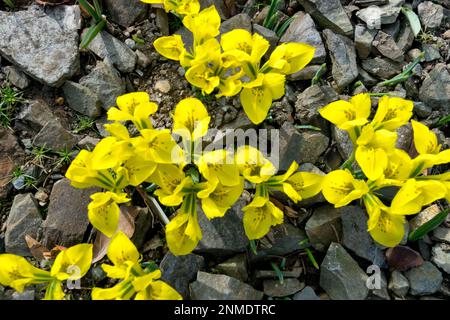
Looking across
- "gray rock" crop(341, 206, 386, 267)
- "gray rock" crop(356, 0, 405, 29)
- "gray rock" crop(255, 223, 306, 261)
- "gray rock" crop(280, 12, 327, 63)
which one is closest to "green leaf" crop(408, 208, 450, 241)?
"gray rock" crop(341, 206, 386, 267)

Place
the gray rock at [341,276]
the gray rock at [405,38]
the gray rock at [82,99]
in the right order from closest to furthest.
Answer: the gray rock at [341,276] < the gray rock at [82,99] < the gray rock at [405,38]

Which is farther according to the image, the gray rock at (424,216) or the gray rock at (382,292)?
the gray rock at (424,216)

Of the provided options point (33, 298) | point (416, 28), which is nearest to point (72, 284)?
point (33, 298)

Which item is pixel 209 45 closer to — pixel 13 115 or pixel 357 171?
pixel 357 171

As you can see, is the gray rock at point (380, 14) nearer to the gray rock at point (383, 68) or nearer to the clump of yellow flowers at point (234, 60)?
the gray rock at point (383, 68)

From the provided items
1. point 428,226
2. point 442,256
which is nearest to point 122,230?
point 428,226

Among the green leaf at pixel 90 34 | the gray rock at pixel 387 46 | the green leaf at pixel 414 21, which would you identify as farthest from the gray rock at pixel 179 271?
the green leaf at pixel 414 21

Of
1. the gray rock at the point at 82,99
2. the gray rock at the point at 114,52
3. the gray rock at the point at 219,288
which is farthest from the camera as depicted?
the gray rock at the point at 114,52
